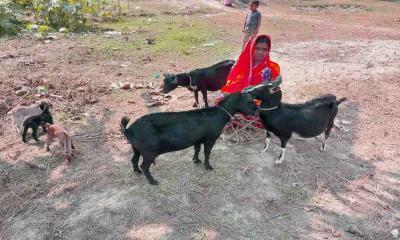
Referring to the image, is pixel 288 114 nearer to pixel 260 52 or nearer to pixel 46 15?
pixel 260 52

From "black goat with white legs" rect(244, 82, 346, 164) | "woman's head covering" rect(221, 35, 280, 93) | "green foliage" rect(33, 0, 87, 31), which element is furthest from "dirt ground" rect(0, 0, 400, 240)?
"green foliage" rect(33, 0, 87, 31)

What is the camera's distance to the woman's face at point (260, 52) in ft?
19.1

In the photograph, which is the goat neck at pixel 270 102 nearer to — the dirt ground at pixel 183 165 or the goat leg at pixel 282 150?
the goat leg at pixel 282 150

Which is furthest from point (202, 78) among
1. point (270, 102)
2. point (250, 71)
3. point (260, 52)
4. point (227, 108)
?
point (227, 108)

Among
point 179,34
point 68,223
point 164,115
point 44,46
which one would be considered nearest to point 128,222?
point 68,223

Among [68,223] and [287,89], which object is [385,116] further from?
[68,223]

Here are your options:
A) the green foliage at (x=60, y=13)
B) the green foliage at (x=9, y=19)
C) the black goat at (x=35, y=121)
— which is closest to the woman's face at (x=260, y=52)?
the black goat at (x=35, y=121)

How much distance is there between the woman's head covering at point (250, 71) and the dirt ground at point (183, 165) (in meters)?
1.04

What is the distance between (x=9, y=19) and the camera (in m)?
12.5

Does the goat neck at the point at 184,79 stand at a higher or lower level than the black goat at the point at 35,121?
higher

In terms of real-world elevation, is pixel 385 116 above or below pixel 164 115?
below

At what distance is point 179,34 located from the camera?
12688 mm

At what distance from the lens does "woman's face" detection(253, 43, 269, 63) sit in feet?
19.1

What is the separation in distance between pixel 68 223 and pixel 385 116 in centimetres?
621
